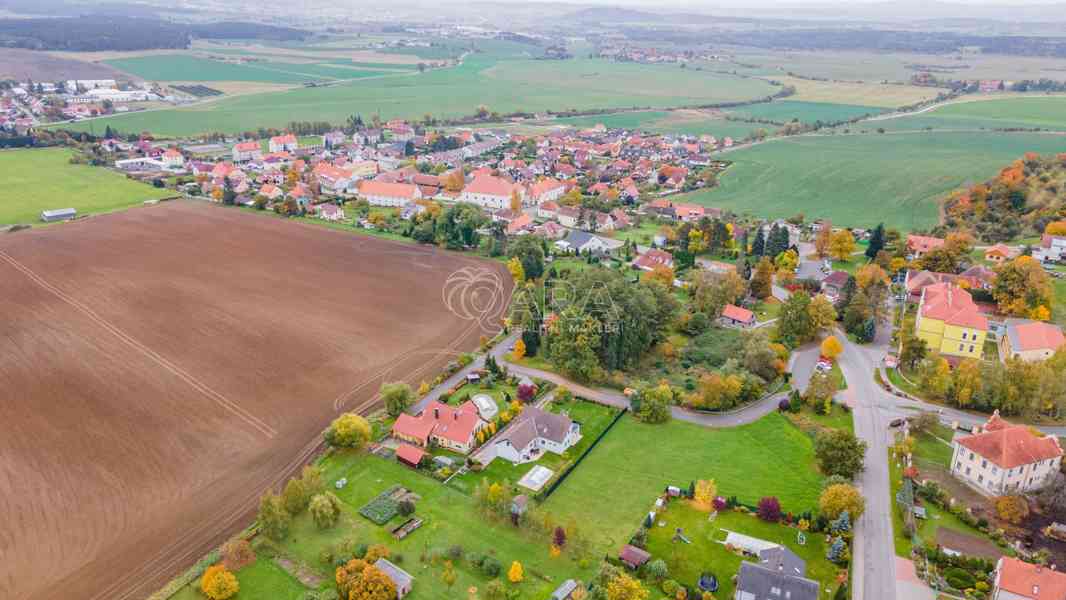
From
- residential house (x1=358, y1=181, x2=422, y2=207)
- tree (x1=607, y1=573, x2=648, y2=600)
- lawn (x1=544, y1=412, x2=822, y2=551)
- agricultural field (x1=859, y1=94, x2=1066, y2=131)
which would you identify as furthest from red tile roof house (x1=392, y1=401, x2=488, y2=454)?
agricultural field (x1=859, y1=94, x2=1066, y2=131)

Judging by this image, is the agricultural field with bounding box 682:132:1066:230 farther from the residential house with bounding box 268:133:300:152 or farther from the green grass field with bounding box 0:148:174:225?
the green grass field with bounding box 0:148:174:225

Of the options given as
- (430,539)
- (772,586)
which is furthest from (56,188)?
(772,586)

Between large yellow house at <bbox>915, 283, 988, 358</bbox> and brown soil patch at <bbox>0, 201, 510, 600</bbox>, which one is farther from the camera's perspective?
large yellow house at <bbox>915, 283, 988, 358</bbox>

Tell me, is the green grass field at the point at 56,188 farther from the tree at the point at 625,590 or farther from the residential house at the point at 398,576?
the tree at the point at 625,590

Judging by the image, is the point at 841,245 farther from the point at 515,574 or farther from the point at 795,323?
the point at 515,574

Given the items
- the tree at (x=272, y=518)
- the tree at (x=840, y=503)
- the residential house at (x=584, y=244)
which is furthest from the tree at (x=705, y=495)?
the residential house at (x=584, y=244)
